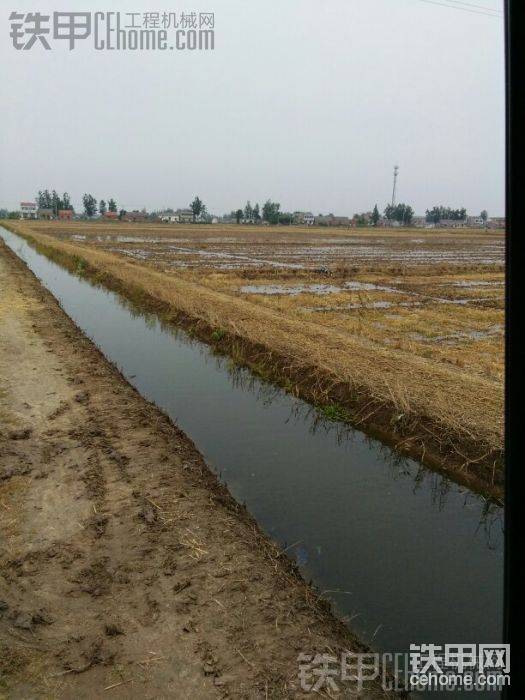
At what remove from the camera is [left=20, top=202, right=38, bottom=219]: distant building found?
5172 inches

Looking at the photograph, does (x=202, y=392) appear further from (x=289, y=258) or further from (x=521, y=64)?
(x=289, y=258)

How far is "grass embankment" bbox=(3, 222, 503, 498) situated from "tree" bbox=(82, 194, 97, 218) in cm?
12410

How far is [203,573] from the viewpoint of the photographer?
3.77 meters

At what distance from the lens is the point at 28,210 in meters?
142

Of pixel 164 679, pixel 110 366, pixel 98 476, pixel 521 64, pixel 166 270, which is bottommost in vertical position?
pixel 164 679

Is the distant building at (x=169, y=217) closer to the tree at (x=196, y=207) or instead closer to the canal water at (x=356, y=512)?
the tree at (x=196, y=207)

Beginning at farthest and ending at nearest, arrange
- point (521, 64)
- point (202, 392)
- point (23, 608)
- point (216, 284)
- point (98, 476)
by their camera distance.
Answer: point (216, 284), point (202, 392), point (98, 476), point (23, 608), point (521, 64)

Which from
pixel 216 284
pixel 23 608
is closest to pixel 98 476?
pixel 23 608

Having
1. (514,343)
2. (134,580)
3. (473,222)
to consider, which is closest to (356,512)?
(134,580)

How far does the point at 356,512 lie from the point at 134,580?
7.69 ft

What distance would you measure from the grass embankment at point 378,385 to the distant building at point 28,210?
5277 inches

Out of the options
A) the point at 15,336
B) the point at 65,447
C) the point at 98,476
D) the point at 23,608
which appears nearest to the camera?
the point at 23,608

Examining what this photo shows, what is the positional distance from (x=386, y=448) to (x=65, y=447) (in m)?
3.90

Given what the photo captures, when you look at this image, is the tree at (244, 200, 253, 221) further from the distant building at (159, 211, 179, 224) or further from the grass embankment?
the grass embankment
